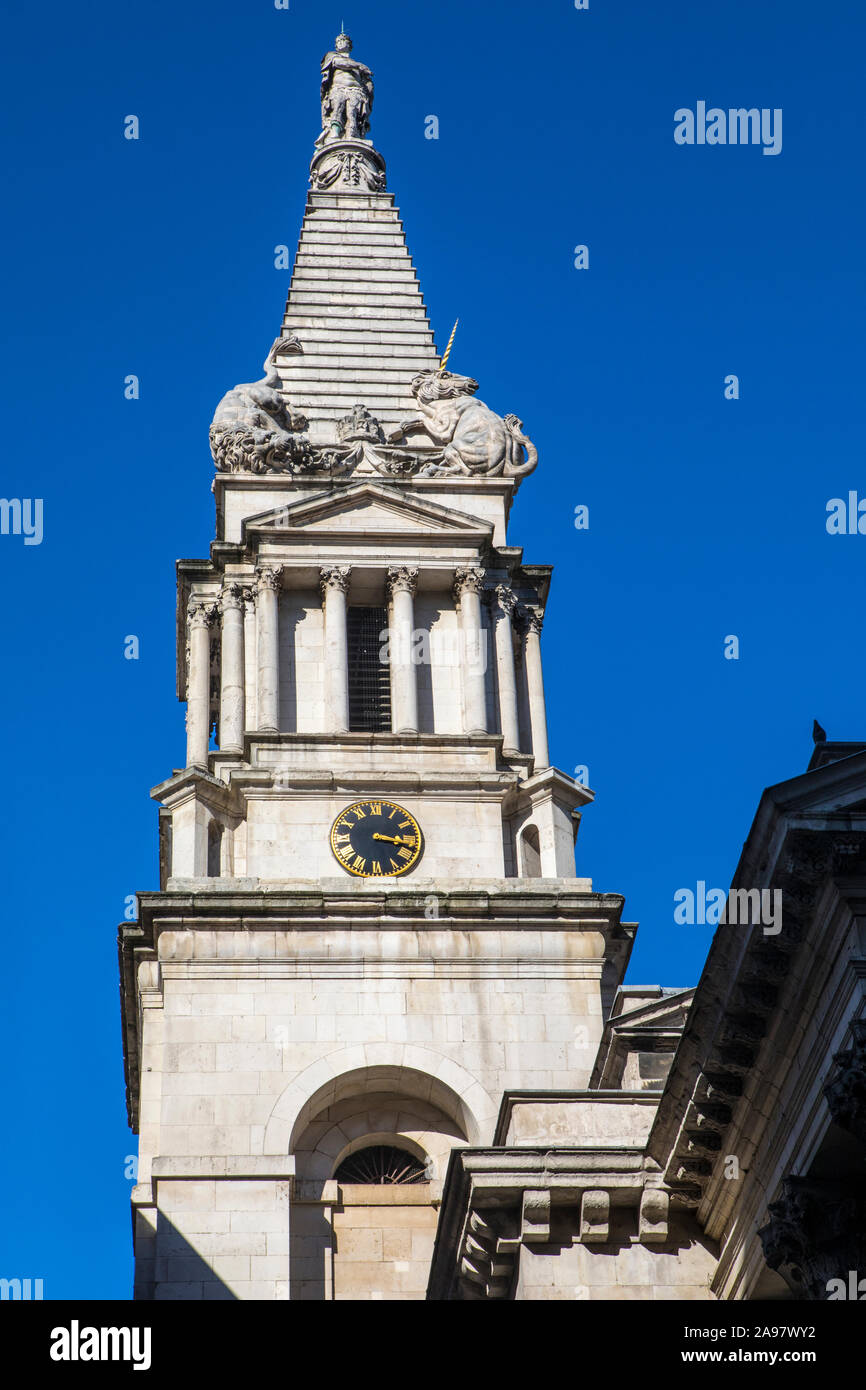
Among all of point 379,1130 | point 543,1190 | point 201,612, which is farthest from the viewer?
point 201,612

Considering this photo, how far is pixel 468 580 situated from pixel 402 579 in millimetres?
1555

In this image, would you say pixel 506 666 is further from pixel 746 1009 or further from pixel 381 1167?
pixel 746 1009

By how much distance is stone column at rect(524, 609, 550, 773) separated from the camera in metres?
55.8

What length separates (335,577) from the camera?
2226 inches

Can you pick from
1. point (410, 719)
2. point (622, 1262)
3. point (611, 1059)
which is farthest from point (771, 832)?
point (410, 719)

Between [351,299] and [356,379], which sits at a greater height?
[351,299]

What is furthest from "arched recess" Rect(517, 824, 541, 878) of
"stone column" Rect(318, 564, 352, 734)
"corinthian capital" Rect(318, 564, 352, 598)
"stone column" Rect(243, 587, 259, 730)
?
"corinthian capital" Rect(318, 564, 352, 598)

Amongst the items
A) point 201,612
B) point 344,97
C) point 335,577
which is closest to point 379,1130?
point 335,577

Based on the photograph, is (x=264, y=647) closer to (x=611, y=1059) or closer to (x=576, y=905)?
(x=576, y=905)

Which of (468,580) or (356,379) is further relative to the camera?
(356,379)

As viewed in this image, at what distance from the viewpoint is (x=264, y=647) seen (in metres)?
55.5

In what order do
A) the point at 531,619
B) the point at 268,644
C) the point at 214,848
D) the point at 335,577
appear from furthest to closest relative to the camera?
the point at 531,619 < the point at 335,577 < the point at 268,644 < the point at 214,848

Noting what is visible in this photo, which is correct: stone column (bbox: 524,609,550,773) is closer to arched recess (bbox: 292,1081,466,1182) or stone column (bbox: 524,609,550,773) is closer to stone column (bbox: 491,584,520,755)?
stone column (bbox: 491,584,520,755)
